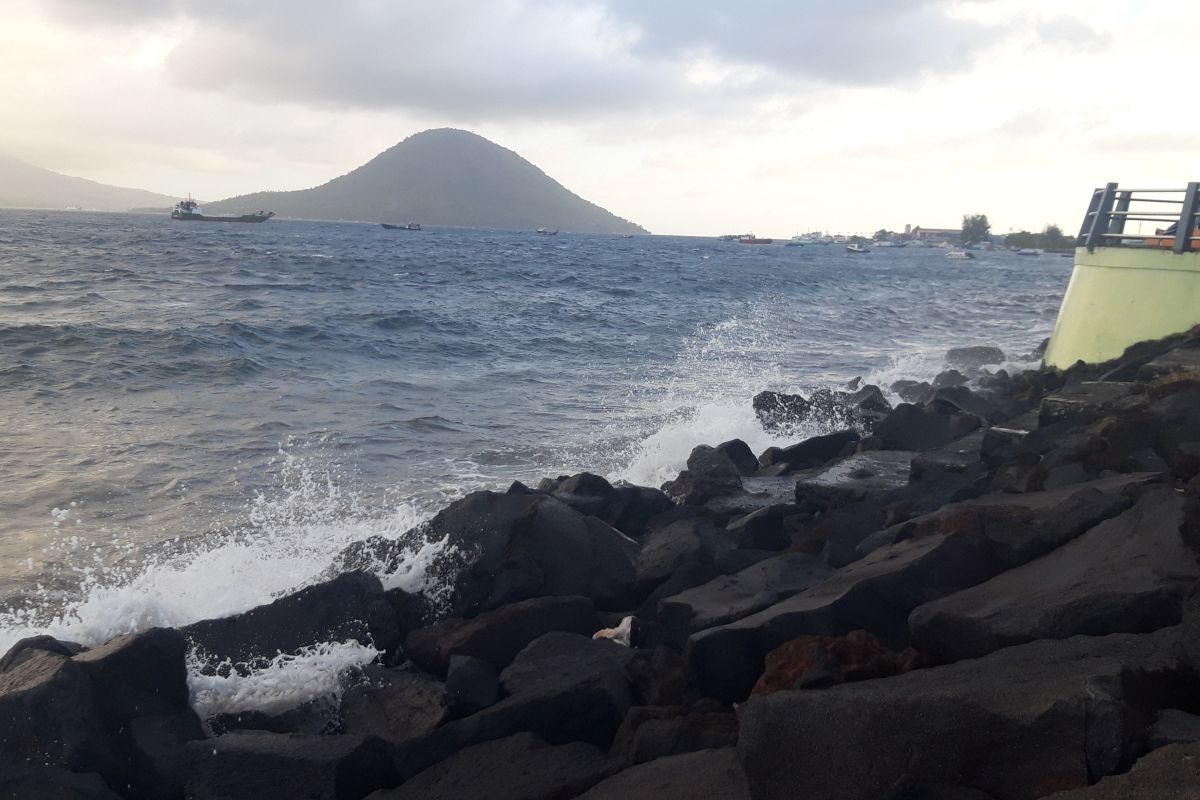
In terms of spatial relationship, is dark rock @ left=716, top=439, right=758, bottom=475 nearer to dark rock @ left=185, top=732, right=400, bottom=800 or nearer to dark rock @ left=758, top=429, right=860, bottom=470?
dark rock @ left=758, top=429, right=860, bottom=470

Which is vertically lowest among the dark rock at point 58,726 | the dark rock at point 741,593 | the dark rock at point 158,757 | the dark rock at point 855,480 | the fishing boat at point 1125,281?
the dark rock at point 158,757

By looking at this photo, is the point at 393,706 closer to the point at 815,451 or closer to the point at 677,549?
the point at 677,549

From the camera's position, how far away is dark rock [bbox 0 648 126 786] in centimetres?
398

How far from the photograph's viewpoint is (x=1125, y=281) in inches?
423

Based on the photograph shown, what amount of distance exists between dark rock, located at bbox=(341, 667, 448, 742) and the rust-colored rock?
62.1 inches

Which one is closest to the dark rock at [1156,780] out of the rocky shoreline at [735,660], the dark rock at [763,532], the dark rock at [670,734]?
the rocky shoreline at [735,660]

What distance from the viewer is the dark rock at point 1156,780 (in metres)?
2.35

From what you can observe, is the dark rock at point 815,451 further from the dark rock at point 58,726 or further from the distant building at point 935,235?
the distant building at point 935,235

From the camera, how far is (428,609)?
5.74m

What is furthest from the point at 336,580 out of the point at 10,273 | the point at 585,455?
the point at 10,273

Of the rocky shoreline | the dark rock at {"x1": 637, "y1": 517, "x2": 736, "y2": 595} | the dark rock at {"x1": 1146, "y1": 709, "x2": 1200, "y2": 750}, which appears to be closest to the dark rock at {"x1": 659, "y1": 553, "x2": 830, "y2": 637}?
the rocky shoreline

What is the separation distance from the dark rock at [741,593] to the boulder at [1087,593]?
3.70 ft

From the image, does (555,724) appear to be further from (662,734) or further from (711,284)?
(711,284)

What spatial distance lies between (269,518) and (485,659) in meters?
4.21
